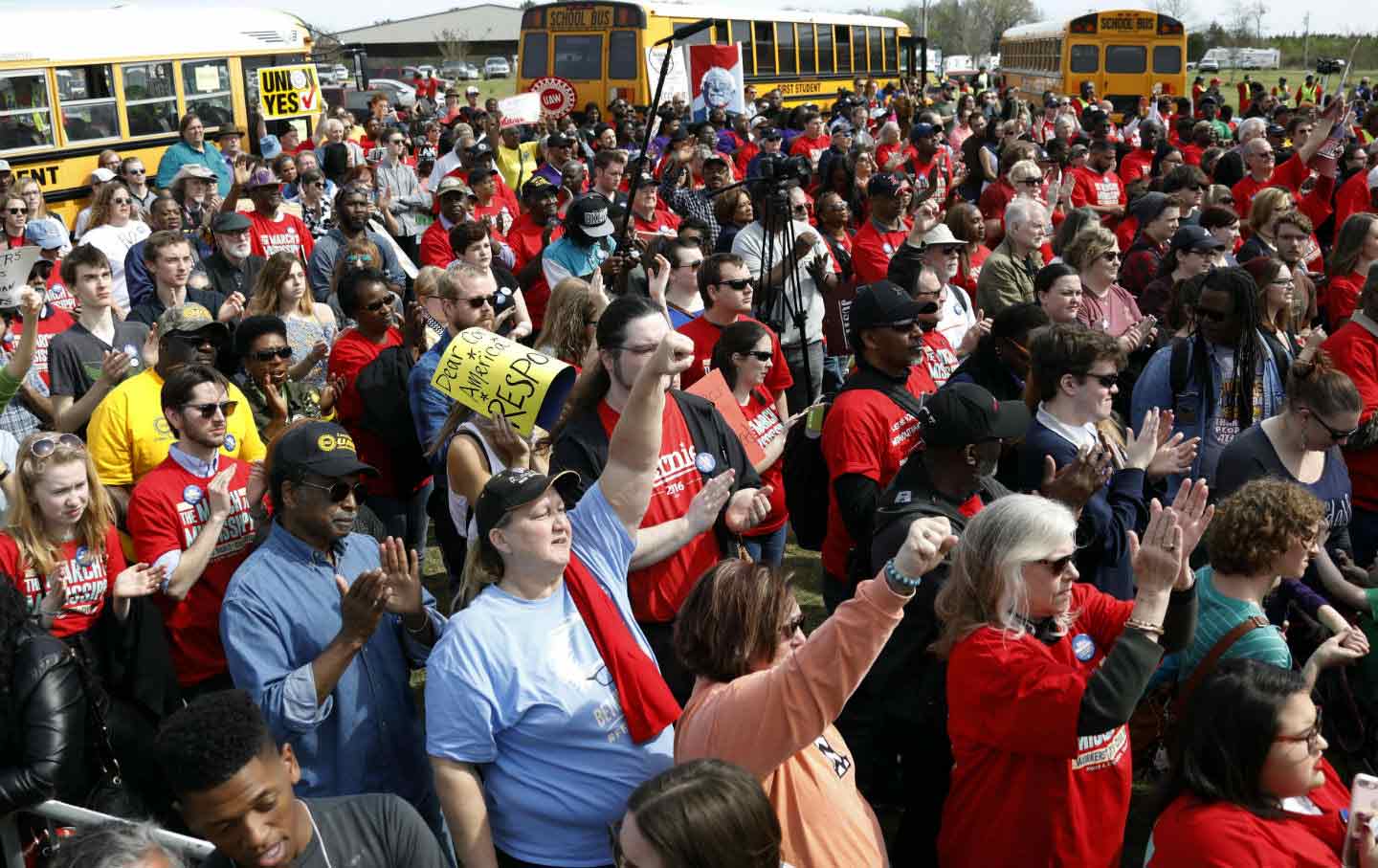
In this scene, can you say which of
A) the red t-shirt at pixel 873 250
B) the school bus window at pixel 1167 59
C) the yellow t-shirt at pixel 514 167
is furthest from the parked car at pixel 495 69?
the red t-shirt at pixel 873 250

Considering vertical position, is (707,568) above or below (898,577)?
below

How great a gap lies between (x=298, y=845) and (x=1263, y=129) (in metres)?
13.6

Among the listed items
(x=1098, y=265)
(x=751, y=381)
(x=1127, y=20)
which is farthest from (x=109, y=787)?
(x=1127, y=20)

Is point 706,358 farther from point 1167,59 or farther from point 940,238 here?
point 1167,59

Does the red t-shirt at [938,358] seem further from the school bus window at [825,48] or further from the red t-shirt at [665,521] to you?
the school bus window at [825,48]

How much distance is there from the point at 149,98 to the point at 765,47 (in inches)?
612

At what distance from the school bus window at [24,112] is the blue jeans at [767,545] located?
11.6m

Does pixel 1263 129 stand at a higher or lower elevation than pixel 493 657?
higher

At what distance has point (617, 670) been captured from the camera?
324 centimetres

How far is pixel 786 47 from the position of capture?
1153 inches

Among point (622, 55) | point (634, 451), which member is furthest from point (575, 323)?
point (622, 55)

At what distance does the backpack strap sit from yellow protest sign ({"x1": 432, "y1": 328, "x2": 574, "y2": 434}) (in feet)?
7.10

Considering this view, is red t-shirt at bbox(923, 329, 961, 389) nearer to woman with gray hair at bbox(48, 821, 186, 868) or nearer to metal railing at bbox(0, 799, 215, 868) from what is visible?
metal railing at bbox(0, 799, 215, 868)

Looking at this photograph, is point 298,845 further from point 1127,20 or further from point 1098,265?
point 1127,20
